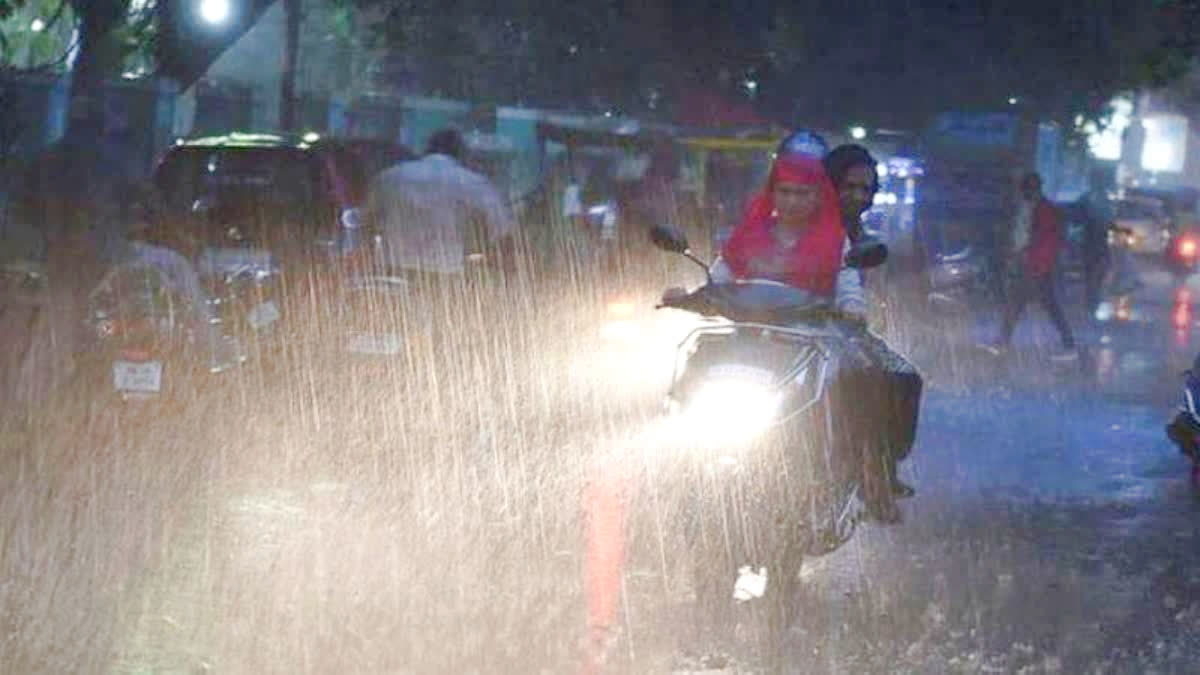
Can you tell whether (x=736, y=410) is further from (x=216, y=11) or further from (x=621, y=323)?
(x=216, y=11)

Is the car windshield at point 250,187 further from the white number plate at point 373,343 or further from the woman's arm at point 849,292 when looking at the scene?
the woman's arm at point 849,292

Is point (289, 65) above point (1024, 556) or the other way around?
above

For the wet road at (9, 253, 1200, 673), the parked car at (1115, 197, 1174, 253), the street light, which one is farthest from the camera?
the parked car at (1115, 197, 1174, 253)

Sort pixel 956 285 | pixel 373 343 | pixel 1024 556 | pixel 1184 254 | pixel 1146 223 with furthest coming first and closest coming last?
pixel 1146 223 < pixel 1184 254 < pixel 956 285 < pixel 373 343 < pixel 1024 556

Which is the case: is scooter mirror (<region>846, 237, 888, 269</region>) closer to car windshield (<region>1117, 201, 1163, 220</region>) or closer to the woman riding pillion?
the woman riding pillion

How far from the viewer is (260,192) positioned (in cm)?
1622

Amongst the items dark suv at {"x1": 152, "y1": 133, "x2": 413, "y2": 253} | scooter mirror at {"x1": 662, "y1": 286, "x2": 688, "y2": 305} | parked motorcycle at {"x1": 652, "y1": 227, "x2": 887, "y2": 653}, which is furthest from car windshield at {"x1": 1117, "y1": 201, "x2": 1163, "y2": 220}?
parked motorcycle at {"x1": 652, "y1": 227, "x2": 887, "y2": 653}

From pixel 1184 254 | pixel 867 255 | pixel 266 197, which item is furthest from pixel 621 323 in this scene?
pixel 1184 254

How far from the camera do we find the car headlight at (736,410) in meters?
8.52

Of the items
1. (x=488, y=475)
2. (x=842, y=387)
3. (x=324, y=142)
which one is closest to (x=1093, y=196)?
(x=324, y=142)

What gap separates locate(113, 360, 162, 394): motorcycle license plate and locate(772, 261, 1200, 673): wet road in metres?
3.99

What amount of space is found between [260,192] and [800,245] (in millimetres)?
7460

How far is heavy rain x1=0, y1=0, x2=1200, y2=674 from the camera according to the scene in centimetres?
858

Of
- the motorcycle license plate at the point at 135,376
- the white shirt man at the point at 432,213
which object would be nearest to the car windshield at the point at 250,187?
the white shirt man at the point at 432,213
